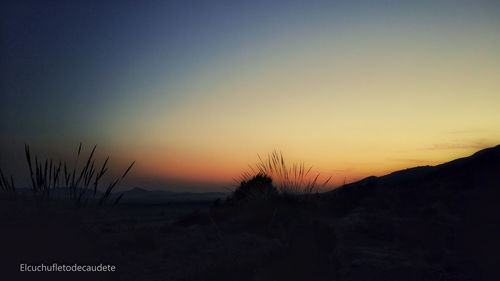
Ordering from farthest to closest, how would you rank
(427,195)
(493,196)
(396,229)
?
(427,195) → (493,196) → (396,229)

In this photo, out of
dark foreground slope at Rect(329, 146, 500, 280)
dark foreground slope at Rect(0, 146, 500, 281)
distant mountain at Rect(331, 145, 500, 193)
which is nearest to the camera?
dark foreground slope at Rect(0, 146, 500, 281)

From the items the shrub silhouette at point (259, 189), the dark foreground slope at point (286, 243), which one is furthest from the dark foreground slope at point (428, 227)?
the shrub silhouette at point (259, 189)

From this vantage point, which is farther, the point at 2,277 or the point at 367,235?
the point at 367,235

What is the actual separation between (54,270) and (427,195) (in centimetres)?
1156

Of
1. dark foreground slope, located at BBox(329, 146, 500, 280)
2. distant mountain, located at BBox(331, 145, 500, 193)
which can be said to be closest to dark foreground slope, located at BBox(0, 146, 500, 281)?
dark foreground slope, located at BBox(329, 146, 500, 280)

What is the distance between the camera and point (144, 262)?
7602 mm

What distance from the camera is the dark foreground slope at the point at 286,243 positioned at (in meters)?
6.32

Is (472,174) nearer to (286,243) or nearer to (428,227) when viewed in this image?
(428,227)

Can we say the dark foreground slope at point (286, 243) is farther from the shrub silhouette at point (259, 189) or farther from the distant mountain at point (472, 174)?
the distant mountain at point (472, 174)

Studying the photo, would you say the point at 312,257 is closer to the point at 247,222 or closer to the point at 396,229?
the point at 396,229

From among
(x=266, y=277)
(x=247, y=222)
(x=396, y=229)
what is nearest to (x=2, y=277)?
(x=266, y=277)

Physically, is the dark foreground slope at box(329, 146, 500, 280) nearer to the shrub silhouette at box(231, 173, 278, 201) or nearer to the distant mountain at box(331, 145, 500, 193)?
the distant mountain at box(331, 145, 500, 193)

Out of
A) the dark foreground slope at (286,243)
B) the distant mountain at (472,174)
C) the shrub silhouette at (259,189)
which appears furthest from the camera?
the distant mountain at (472,174)

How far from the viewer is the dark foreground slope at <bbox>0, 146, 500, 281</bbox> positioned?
20.7 ft
